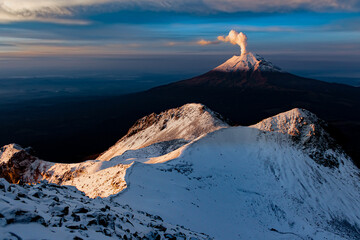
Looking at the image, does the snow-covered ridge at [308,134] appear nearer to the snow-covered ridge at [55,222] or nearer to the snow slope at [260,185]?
the snow slope at [260,185]

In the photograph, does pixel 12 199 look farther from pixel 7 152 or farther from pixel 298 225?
pixel 7 152

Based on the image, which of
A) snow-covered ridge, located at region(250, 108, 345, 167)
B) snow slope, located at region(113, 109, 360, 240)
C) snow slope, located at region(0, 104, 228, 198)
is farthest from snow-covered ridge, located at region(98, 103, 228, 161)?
snow-covered ridge, located at region(250, 108, 345, 167)

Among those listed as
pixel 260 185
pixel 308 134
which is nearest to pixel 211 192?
pixel 260 185

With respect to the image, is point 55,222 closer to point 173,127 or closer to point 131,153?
point 131,153

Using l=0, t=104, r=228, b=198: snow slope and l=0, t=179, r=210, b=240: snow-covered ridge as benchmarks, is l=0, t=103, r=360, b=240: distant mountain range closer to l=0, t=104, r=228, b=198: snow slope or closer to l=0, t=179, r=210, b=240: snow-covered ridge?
l=0, t=179, r=210, b=240: snow-covered ridge

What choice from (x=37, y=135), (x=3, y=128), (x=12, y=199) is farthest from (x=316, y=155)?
(x=3, y=128)
